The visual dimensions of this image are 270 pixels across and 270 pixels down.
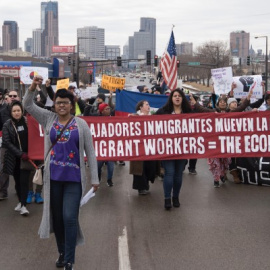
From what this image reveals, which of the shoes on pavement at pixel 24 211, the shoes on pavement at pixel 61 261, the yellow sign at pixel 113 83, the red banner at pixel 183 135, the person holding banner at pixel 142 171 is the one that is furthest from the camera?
the yellow sign at pixel 113 83

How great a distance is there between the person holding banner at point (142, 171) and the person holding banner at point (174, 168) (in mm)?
758

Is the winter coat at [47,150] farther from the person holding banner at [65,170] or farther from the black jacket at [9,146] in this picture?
the black jacket at [9,146]

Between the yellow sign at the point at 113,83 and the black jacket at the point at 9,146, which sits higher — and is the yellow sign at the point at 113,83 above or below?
above

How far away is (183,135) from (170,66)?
15.4ft

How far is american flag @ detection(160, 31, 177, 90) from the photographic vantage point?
12.4 m

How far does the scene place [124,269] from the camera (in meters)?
5.04

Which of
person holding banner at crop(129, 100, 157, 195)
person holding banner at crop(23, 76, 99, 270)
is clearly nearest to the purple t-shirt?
person holding banner at crop(23, 76, 99, 270)

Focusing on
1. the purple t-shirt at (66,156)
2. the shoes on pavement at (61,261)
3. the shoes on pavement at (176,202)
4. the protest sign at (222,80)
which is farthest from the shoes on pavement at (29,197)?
the protest sign at (222,80)

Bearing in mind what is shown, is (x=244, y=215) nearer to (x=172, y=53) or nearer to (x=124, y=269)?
(x=124, y=269)

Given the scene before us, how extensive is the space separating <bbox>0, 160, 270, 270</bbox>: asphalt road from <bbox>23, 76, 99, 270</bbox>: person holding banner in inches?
21.1

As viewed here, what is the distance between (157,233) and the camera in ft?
20.7

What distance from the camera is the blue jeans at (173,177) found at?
24.7 ft

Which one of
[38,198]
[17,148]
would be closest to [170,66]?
[38,198]

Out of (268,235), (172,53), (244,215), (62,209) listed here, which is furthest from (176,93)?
(172,53)
